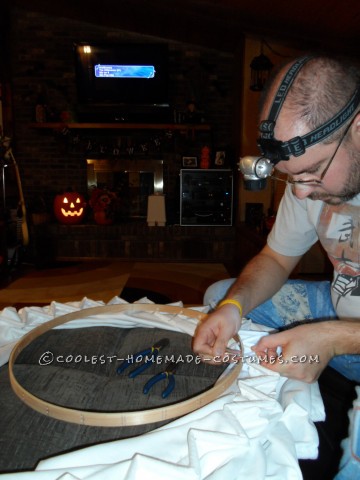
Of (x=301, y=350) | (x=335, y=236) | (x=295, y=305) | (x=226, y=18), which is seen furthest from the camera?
(x=226, y=18)

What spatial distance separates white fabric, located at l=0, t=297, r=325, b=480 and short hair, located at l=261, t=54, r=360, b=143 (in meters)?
0.59

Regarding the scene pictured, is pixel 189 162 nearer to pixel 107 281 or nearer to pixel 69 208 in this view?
pixel 69 208

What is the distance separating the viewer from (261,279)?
132 cm

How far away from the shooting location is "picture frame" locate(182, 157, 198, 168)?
4473 mm

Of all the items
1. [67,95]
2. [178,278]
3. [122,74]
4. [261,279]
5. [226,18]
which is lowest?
[178,278]

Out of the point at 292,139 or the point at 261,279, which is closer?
the point at 292,139

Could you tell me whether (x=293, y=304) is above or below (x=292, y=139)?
below

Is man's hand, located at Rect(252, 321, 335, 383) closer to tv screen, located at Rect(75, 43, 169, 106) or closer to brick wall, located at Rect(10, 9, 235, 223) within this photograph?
brick wall, located at Rect(10, 9, 235, 223)

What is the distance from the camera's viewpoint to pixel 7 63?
4441 mm

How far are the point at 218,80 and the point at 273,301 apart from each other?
150 inches

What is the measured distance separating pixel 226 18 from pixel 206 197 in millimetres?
1641

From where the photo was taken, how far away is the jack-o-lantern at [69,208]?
4176mm

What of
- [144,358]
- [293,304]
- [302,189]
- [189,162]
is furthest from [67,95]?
[144,358]

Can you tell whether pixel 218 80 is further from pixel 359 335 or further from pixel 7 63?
pixel 359 335
